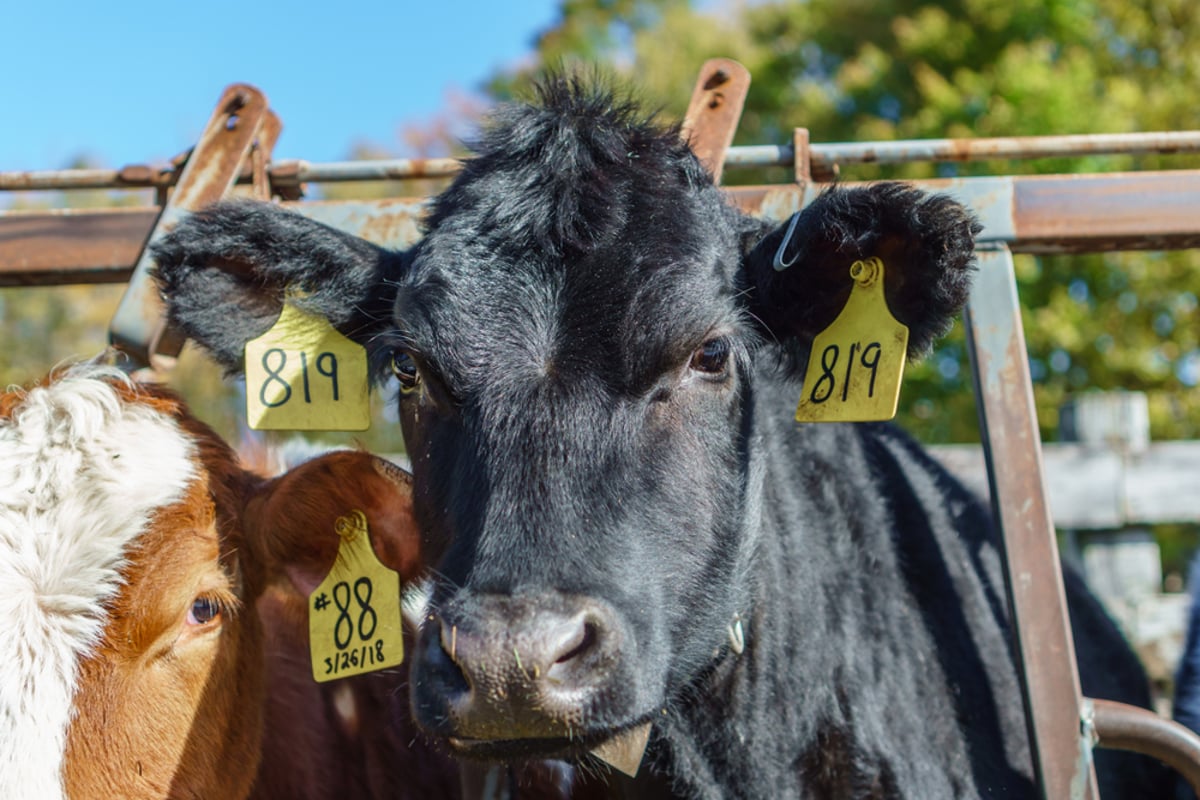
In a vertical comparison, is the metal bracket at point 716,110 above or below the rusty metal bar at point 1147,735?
above

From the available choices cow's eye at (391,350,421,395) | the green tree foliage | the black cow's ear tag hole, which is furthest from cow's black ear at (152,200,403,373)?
the green tree foliage

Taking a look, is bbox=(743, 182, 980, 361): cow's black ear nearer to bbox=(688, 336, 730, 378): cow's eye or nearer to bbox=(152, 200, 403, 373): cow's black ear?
bbox=(688, 336, 730, 378): cow's eye

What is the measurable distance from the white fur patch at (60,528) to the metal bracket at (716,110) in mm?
1419

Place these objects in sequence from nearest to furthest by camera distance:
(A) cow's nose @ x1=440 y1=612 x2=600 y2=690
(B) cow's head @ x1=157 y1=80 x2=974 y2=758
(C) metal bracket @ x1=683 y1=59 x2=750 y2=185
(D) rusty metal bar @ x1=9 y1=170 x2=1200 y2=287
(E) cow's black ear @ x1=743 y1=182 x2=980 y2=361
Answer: (A) cow's nose @ x1=440 y1=612 x2=600 y2=690
(B) cow's head @ x1=157 y1=80 x2=974 y2=758
(E) cow's black ear @ x1=743 y1=182 x2=980 y2=361
(D) rusty metal bar @ x1=9 y1=170 x2=1200 y2=287
(C) metal bracket @ x1=683 y1=59 x2=750 y2=185

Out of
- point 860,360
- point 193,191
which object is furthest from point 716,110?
point 193,191

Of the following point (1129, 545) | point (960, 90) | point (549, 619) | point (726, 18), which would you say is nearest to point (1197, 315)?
point (960, 90)

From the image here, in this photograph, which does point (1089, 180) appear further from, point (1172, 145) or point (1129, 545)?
point (1129, 545)

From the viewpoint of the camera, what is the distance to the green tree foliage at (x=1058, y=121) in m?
11.1

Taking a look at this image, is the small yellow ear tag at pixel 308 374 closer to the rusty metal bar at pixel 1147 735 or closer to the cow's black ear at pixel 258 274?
the cow's black ear at pixel 258 274

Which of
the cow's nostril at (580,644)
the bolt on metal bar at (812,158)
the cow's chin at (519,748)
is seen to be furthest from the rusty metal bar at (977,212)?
the cow's chin at (519,748)

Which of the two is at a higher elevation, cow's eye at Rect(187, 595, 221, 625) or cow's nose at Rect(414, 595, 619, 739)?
cow's eye at Rect(187, 595, 221, 625)

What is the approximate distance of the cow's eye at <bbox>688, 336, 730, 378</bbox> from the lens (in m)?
2.18

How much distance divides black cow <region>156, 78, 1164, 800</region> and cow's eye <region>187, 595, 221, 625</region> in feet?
1.57

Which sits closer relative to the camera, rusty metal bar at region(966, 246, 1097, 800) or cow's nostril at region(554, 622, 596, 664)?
cow's nostril at region(554, 622, 596, 664)
